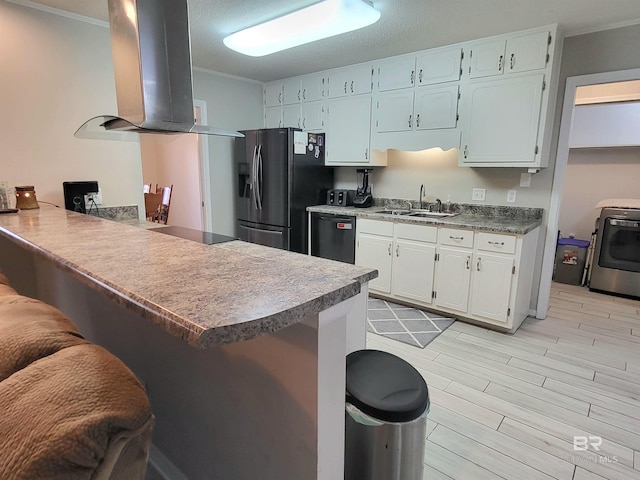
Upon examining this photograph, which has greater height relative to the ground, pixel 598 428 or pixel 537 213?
pixel 537 213

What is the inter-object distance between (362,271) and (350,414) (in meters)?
0.46

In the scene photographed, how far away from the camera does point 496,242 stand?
9.61 feet

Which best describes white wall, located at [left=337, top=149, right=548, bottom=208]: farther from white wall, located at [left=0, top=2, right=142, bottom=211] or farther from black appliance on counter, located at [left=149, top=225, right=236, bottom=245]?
white wall, located at [left=0, top=2, right=142, bottom=211]

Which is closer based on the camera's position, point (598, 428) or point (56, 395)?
point (56, 395)

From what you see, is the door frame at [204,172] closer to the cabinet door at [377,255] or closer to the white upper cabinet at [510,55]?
the cabinet door at [377,255]

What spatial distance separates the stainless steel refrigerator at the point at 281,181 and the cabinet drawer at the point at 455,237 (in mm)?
1589

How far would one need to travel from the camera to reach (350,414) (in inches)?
45.1

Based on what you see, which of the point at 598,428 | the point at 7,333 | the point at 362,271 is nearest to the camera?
the point at 7,333

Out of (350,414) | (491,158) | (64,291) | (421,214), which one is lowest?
(350,414)

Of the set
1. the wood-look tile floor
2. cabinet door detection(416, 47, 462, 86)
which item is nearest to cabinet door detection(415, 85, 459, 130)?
cabinet door detection(416, 47, 462, 86)

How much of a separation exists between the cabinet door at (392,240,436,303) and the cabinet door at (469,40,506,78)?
61.0 inches

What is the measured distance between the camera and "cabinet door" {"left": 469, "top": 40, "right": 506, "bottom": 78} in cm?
299

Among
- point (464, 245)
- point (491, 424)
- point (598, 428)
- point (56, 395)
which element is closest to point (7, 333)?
point (56, 395)

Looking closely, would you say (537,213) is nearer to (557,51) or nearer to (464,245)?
(464,245)
